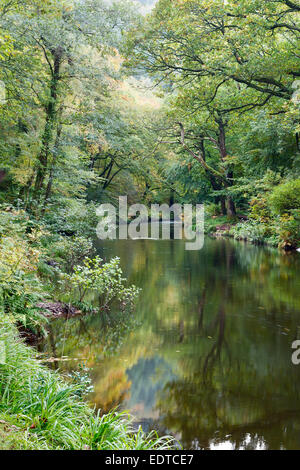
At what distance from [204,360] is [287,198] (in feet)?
37.9

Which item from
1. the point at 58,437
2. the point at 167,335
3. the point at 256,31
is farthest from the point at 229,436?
the point at 256,31

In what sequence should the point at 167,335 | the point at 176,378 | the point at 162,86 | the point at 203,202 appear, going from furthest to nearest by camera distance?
the point at 203,202 < the point at 162,86 < the point at 167,335 < the point at 176,378

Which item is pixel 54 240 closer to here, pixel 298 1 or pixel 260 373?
pixel 260 373

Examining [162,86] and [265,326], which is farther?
[162,86]

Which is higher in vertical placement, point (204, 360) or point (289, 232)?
point (289, 232)

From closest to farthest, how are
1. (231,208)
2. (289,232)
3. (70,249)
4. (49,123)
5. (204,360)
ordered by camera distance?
(204,360)
(70,249)
(49,123)
(289,232)
(231,208)

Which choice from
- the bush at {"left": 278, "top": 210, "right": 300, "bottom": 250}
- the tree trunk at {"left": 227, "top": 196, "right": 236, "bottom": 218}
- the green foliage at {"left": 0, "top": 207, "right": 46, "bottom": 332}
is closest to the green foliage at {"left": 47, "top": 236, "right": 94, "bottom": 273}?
the green foliage at {"left": 0, "top": 207, "right": 46, "bottom": 332}

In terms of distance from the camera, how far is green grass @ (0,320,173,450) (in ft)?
7.65

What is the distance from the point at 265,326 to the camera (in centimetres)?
582

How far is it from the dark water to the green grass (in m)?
0.58

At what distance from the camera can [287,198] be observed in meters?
14.7

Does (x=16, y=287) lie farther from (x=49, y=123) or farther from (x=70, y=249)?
(x=49, y=123)

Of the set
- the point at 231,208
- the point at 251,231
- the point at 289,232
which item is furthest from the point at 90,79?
the point at 231,208

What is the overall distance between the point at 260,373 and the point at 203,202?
26.7 m
